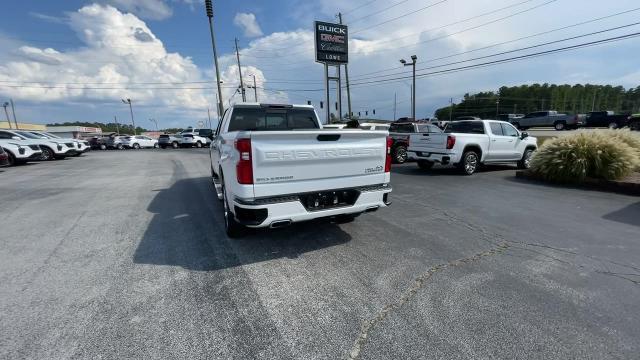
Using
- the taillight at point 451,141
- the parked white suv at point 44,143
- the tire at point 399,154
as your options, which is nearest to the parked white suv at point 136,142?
the parked white suv at point 44,143

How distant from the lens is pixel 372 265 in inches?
139

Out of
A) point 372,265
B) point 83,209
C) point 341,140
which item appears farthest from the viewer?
point 83,209

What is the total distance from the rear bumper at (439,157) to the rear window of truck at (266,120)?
584 centimetres

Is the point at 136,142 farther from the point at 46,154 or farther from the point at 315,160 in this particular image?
the point at 315,160

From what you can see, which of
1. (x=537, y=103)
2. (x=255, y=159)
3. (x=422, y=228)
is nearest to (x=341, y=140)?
(x=255, y=159)

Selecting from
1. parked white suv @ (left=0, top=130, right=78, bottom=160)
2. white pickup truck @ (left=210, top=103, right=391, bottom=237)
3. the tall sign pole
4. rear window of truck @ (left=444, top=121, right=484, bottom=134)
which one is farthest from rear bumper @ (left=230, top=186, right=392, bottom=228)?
the tall sign pole

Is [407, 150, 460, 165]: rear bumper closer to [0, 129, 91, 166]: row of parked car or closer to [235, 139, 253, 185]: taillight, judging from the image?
[235, 139, 253, 185]: taillight

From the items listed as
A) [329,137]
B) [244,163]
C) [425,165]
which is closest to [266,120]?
[329,137]

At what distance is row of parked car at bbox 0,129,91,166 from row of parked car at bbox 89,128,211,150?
13139 mm

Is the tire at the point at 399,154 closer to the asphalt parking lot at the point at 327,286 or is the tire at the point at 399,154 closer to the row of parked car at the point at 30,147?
the asphalt parking lot at the point at 327,286

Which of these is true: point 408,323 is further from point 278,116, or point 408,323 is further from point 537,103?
point 537,103

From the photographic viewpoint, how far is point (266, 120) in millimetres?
5574

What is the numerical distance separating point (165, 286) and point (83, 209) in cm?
443

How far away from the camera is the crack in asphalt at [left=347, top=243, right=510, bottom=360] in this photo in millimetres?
2250
